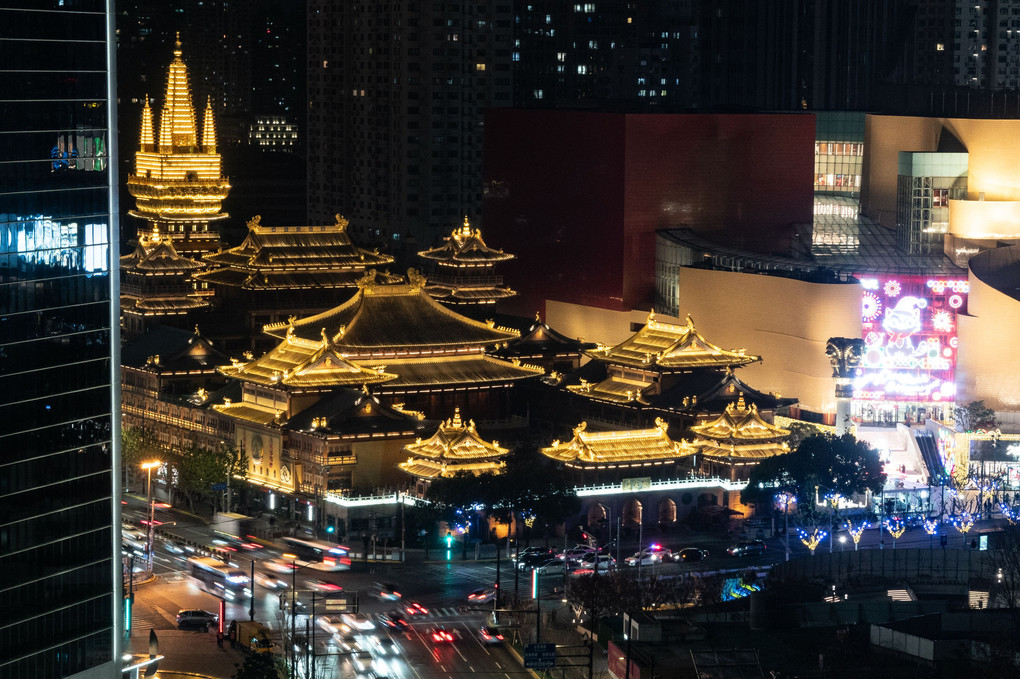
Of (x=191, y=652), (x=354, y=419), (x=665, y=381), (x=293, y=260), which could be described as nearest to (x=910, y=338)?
(x=665, y=381)

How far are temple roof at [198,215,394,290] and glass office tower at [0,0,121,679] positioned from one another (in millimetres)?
63050

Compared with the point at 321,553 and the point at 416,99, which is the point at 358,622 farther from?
the point at 416,99

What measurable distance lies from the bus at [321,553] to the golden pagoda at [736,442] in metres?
17.4

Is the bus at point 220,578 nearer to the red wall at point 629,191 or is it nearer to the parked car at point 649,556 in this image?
the parked car at point 649,556

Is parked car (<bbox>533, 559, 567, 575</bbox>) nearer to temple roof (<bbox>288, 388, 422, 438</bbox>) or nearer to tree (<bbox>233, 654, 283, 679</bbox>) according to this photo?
temple roof (<bbox>288, 388, 422, 438</bbox>)

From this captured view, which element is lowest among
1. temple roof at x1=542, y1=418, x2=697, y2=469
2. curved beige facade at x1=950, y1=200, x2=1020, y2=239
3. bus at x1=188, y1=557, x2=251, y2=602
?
bus at x1=188, y1=557, x2=251, y2=602

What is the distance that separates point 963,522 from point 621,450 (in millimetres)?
14383

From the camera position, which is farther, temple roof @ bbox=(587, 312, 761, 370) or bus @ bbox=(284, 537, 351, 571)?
temple roof @ bbox=(587, 312, 761, 370)

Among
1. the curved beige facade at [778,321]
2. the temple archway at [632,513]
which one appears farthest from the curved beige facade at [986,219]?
the temple archway at [632,513]

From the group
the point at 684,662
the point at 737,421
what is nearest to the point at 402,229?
the point at 737,421

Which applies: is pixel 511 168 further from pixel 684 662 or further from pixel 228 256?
pixel 684 662

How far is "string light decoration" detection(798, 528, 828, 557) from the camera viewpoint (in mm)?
91338

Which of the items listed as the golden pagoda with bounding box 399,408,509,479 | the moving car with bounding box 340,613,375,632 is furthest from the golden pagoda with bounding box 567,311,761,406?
the moving car with bounding box 340,613,375,632

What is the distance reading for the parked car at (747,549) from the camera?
89.8 m
